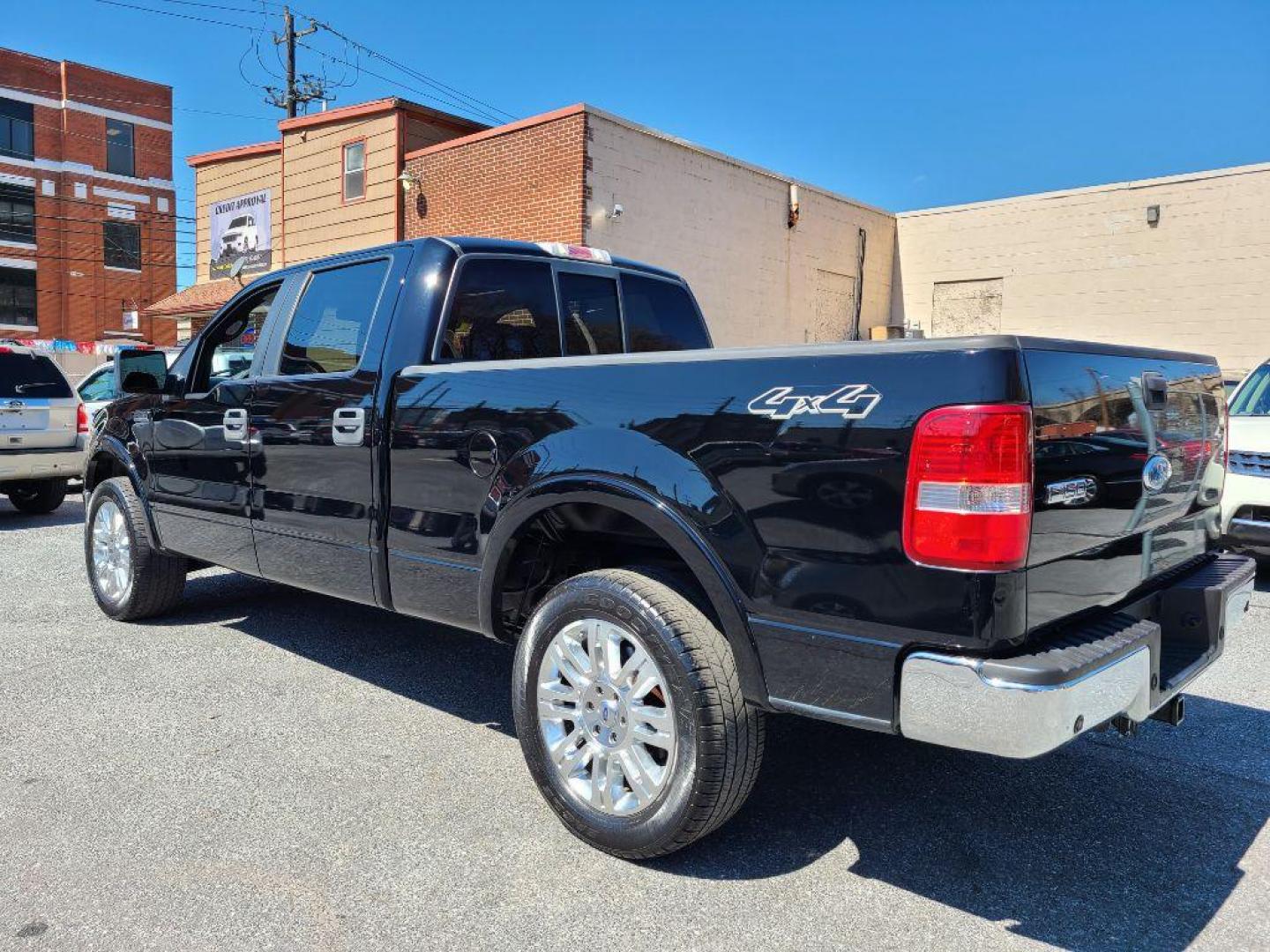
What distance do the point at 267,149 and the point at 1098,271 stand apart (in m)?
16.6

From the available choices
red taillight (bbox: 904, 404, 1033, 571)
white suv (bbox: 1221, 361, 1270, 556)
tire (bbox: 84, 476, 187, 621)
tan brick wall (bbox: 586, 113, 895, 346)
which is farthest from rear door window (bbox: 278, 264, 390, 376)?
tan brick wall (bbox: 586, 113, 895, 346)

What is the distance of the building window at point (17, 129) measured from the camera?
38031mm

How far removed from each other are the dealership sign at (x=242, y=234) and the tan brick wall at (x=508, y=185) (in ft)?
18.3

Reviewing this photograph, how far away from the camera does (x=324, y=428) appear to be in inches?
155

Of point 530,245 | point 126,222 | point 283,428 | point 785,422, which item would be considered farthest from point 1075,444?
point 126,222

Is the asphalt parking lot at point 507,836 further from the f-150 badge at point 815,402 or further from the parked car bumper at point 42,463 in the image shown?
the parked car bumper at point 42,463

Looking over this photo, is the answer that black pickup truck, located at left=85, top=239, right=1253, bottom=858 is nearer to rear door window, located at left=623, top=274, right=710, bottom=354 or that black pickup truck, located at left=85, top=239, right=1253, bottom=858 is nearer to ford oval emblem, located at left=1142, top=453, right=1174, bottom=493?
ford oval emblem, located at left=1142, top=453, right=1174, bottom=493

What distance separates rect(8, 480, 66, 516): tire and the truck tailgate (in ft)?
33.8

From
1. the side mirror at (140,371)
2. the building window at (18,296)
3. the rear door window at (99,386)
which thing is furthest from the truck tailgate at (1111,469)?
the building window at (18,296)

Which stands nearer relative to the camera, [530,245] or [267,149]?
[530,245]

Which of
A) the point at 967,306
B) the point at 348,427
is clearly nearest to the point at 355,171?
the point at 967,306

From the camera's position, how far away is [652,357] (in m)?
2.84

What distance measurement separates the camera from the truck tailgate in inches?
91.4

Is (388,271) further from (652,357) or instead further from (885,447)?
(885,447)
